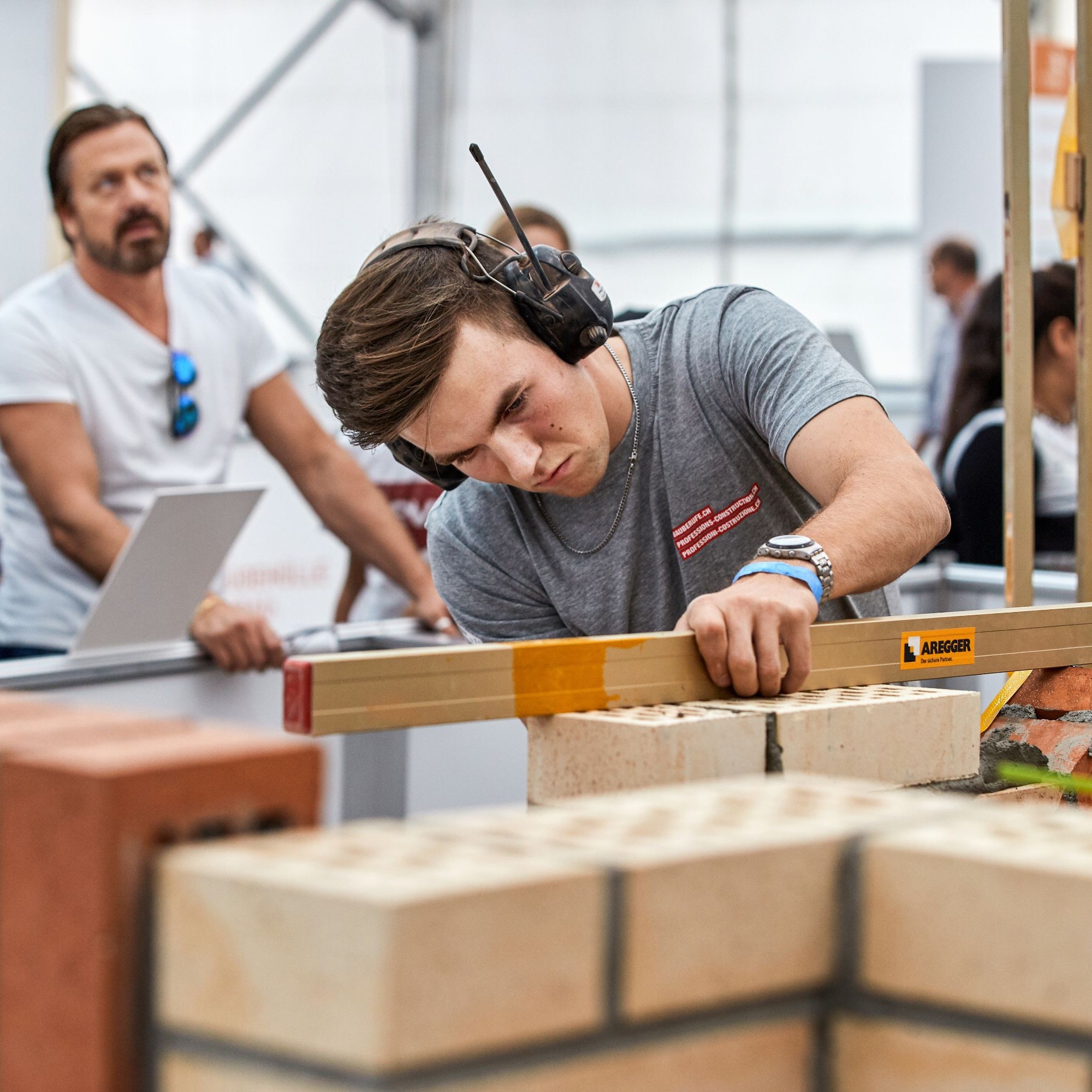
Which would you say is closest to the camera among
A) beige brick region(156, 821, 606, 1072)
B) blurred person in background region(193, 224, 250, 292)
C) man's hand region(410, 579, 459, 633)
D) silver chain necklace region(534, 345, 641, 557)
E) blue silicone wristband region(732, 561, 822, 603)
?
beige brick region(156, 821, 606, 1072)

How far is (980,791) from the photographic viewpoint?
1.31m

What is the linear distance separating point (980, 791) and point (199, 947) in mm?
917

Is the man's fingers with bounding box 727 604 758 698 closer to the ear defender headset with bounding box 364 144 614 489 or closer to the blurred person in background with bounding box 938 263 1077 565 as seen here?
the ear defender headset with bounding box 364 144 614 489

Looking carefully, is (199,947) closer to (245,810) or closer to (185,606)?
(245,810)

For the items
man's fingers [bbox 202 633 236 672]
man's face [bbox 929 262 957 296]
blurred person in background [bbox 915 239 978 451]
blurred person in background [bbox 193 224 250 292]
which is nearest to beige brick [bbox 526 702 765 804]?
man's fingers [bbox 202 633 236 672]

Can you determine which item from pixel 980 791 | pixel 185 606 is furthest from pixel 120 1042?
pixel 185 606

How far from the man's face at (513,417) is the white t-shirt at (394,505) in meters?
2.12

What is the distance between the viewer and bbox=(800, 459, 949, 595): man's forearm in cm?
135

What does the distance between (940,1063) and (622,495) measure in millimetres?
1175

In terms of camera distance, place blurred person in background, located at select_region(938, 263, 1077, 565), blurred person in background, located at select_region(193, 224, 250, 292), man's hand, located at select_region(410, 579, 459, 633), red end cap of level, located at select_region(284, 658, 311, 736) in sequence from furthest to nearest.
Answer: blurred person in background, located at select_region(193, 224, 250, 292) < blurred person in background, located at select_region(938, 263, 1077, 565) < man's hand, located at select_region(410, 579, 459, 633) < red end cap of level, located at select_region(284, 658, 311, 736)

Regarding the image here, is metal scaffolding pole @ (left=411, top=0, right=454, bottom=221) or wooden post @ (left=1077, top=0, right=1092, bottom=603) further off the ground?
metal scaffolding pole @ (left=411, top=0, right=454, bottom=221)

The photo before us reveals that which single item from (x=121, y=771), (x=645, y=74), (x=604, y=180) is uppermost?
(x=645, y=74)

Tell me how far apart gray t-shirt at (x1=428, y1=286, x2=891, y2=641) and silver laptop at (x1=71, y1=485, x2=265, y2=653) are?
685 millimetres

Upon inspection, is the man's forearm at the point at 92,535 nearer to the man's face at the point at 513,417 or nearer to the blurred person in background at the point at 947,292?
the man's face at the point at 513,417
